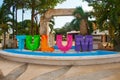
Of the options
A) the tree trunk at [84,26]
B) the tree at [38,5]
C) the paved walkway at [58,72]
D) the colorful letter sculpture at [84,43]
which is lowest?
the paved walkway at [58,72]

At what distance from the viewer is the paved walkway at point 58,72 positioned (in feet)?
32.1

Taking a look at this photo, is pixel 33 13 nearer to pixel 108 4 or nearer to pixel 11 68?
pixel 108 4

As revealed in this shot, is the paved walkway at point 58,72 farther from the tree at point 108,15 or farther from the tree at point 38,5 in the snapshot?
the tree at point 38,5

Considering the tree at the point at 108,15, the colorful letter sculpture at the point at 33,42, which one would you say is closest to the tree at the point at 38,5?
the tree at the point at 108,15

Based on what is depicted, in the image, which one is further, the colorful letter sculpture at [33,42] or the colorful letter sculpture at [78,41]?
the colorful letter sculpture at [33,42]

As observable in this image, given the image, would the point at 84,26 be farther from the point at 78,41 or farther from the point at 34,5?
the point at 34,5

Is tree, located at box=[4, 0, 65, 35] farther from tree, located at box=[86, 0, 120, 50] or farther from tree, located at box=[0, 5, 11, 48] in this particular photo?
tree, located at box=[86, 0, 120, 50]

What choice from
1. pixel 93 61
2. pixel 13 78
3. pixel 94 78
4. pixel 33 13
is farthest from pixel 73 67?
pixel 33 13

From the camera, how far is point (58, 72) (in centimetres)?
1062

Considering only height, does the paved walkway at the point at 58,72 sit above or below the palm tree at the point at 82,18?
below

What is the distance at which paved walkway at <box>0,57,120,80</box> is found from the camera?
32.1 feet

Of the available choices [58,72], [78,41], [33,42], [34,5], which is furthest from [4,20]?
[58,72]

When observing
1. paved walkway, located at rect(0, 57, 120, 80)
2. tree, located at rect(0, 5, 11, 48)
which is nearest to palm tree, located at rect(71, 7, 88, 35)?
paved walkway, located at rect(0, 57, 120, 80)

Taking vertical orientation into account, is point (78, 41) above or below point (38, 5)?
below
